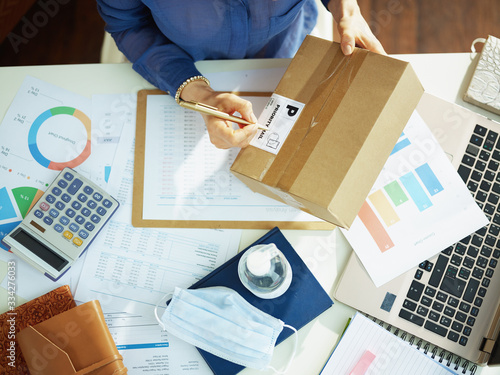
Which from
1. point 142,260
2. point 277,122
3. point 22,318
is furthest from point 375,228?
point 22,318

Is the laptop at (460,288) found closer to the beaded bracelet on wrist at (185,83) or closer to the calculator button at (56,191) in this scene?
the beaded bracelet on wrist at (185,83)

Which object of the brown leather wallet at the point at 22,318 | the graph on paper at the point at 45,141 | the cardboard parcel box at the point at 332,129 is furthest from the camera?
the graph on paper at the point at 45,141

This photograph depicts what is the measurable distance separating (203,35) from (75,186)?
0.41m

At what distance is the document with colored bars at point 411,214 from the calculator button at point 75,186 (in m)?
0.56

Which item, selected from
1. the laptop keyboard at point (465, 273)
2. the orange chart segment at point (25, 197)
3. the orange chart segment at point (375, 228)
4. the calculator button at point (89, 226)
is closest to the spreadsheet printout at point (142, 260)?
the calculator button at point (89, 226)

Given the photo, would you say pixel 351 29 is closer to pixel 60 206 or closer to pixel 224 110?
pixel 224 110

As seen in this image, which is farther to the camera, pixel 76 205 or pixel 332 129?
pixel 76 205

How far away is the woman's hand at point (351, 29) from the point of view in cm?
72

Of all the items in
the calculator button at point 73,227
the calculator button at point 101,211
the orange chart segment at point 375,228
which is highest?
the orange chart segment at point 375,228

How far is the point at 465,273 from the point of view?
31.6 inches

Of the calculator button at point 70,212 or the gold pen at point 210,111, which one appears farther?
the calculator button at point 70,212

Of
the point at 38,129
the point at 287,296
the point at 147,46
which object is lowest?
the point at 287,296

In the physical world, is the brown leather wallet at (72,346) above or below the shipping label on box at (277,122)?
below

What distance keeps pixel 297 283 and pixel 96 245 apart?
16.5 inches
